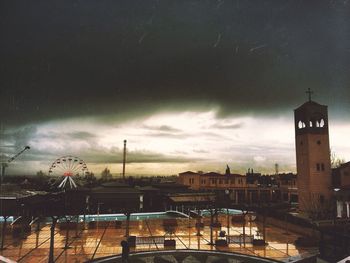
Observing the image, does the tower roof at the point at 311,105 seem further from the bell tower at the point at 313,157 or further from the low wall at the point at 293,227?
the low wall at the point at 293,227

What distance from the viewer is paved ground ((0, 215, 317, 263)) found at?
52.9 feet

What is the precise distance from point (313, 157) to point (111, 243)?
25.6 metres

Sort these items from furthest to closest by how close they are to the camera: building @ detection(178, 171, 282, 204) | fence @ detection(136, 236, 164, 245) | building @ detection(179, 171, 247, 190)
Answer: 1. building @ detection(179, 171, 247, 190)
2. building @ detection(178, 171, 282, 204)
3. fence @ detection(136, 236, 164, 245)

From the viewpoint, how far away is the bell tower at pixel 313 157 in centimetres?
3412

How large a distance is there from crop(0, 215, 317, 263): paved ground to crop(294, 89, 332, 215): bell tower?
12248 mm

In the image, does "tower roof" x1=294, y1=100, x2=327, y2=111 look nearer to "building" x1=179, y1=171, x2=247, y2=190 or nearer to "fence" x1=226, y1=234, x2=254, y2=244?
"fence" x1=226, y1=234, x2=254, y2=244

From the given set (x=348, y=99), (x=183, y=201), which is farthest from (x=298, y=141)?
(x=183, y=201)

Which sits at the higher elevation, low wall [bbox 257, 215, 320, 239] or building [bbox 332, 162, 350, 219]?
building [bbox 332, 162, 350, 219]

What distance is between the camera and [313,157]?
1366 inches

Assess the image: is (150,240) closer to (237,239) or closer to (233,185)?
(237,239)

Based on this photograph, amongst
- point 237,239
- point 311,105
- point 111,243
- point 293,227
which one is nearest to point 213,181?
point 311,105

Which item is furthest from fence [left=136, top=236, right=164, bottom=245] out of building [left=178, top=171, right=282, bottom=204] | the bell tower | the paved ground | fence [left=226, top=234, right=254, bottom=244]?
building [left=178, top=171, right=282, bottom=204]

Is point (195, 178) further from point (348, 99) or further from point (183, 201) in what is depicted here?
point (348, 99)

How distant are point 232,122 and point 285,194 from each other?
74.9 ft
